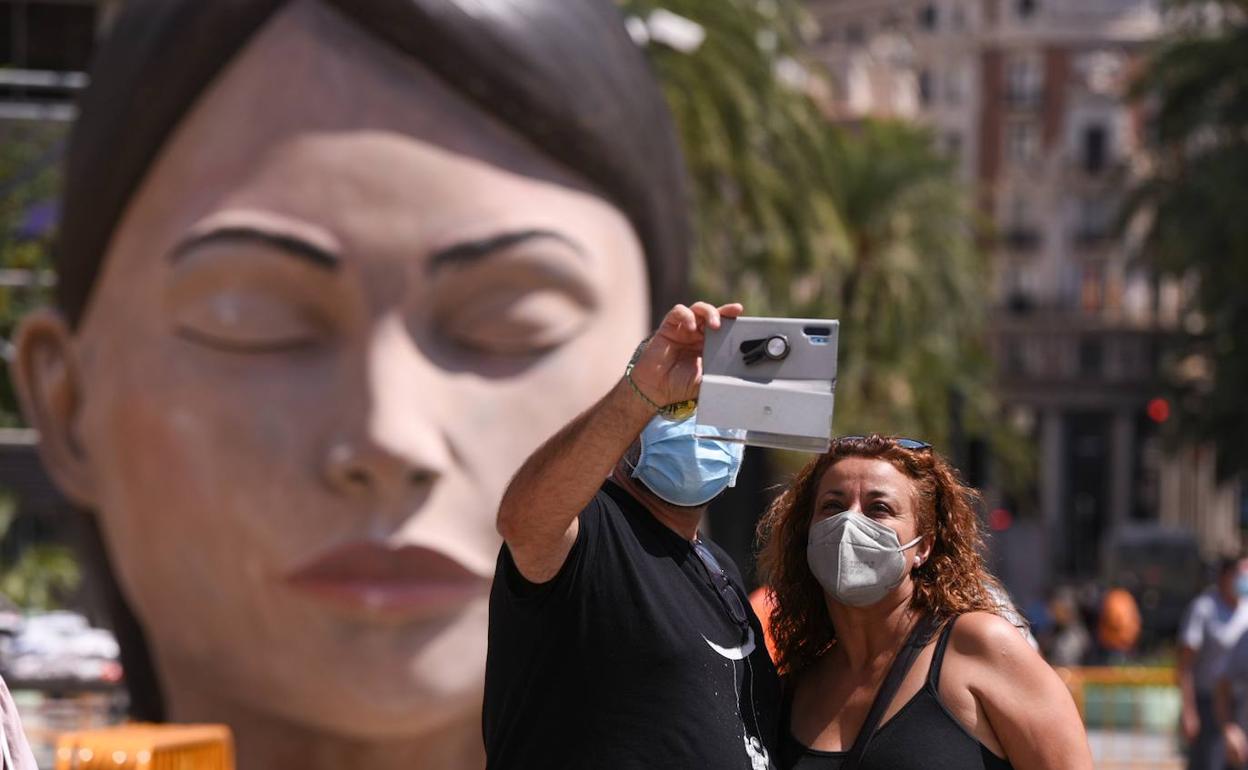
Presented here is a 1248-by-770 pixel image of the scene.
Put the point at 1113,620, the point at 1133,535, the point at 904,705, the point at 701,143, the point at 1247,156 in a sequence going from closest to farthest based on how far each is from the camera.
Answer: the point at 904,705 < the point at 701,143 < the point at 1113,620 < the point at 1247,156 < the point at 1133,535

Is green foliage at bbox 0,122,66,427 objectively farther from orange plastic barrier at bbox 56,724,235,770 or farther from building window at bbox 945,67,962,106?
building window at bbox 945,67,962,106

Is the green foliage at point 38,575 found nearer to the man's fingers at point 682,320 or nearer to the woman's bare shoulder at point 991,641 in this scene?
the woman's bare shoulder at point 991,641

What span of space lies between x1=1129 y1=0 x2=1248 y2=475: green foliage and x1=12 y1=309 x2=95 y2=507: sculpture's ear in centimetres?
2094

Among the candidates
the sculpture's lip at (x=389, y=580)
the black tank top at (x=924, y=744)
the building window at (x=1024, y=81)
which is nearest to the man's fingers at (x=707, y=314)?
the black tank top at (x=924, y=744)

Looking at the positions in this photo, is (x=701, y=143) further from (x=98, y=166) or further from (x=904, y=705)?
→ (x=904, y=705)

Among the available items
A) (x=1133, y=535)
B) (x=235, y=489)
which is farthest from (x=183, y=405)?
(x=1133, y=535)

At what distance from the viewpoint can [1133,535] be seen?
49344 millimetres

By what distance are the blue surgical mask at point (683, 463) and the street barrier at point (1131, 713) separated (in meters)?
14.3

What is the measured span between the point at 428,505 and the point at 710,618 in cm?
512

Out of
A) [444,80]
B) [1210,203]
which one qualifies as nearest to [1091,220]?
[1210,203]

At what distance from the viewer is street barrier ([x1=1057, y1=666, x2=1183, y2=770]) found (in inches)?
706

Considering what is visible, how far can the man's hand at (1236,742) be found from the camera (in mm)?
10875

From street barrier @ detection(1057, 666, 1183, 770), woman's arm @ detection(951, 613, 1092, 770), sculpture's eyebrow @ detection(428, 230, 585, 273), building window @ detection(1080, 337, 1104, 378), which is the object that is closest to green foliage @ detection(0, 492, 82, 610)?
street barrier @ detection(1057, 666, 1183, 770)

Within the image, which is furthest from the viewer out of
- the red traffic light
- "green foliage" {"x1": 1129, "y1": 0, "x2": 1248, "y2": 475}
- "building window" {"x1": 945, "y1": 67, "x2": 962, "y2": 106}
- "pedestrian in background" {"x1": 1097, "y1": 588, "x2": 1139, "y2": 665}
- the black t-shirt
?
"building window" {"x1": 945, "y1": 67, "x2": 962, "y2": 106}
